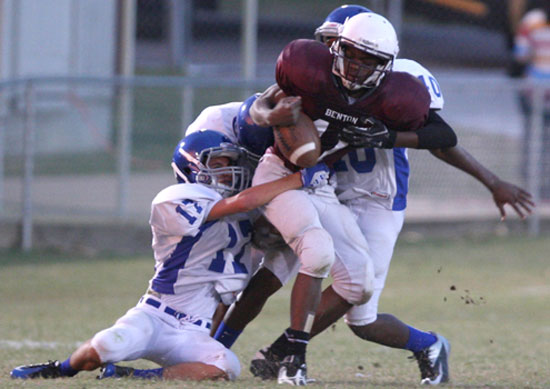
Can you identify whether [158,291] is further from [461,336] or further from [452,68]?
[452,68]

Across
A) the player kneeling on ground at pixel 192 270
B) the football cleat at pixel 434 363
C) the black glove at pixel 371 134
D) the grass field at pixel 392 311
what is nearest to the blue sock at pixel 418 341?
the football cleat at pixel 434 363

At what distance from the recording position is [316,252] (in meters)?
4.58

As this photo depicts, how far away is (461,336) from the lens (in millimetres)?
6957

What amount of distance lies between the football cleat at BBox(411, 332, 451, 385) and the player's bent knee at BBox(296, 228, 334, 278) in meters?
0.81

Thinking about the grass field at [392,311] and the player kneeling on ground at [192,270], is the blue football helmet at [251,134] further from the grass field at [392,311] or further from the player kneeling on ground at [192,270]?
the grass field at [392,311]

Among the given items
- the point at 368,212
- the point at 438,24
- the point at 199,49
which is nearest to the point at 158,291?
the point at 368,212

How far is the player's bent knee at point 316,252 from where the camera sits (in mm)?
4582

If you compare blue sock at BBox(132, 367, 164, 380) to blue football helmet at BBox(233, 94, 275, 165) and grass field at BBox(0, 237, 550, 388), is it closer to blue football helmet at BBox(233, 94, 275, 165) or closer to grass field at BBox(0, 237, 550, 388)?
grass field at BBox(0, 237, 550, 388)

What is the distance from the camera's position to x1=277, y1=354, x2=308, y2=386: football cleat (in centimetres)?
451

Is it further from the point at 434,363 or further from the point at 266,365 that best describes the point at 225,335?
the point at 434,363

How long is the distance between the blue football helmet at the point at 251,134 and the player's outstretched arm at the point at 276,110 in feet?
0.56

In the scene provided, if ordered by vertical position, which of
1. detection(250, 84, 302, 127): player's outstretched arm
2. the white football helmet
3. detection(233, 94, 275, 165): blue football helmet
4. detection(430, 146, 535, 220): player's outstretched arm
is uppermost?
the white football helmet

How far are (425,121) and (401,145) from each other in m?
0.18

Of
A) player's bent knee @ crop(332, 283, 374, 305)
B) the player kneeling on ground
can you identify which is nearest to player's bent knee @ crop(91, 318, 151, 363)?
the player kneeling on ground
